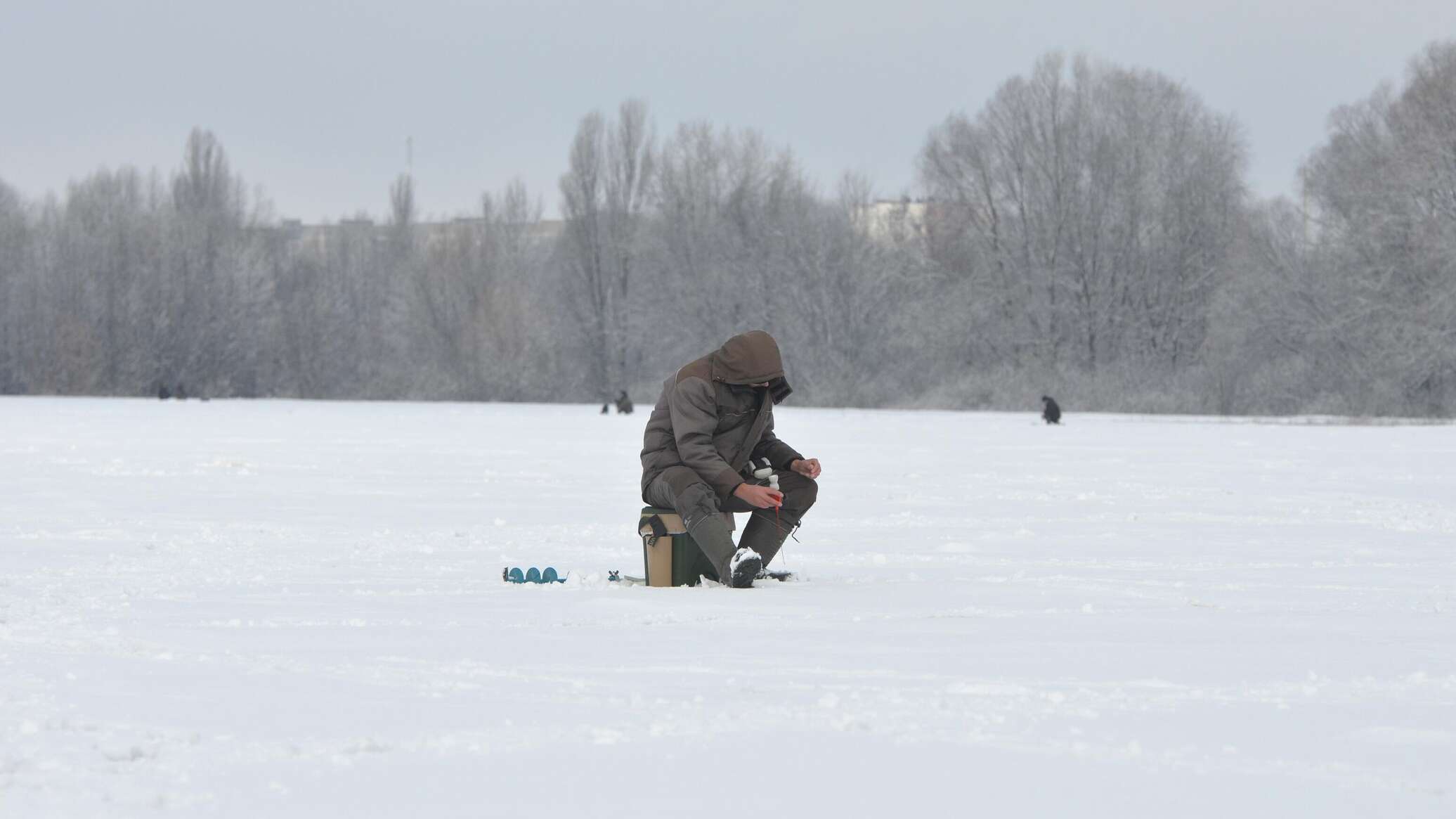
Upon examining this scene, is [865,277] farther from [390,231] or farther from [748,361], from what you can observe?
[748,361]

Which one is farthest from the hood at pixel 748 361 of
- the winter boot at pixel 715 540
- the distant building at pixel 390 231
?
the distant building at pixel 390 231

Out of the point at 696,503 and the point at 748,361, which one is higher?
the point at 748,361

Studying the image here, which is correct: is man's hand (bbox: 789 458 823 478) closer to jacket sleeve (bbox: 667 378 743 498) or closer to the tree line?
jacket sleeve (bbox: 667 378 743 498)

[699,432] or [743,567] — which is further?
[743,567]

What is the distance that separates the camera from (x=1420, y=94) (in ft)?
135

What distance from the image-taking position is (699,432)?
7012 millimetres

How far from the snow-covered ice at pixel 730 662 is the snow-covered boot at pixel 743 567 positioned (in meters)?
0.09

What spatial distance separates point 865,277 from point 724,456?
158 ft

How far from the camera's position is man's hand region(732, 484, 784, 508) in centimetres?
694

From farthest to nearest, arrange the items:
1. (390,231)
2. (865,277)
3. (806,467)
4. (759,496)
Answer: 1. (390,231)
2. (865,277)
3. (806,467)
4. (759,496)

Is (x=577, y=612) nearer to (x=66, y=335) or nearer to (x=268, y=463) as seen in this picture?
(x=268, y=463)

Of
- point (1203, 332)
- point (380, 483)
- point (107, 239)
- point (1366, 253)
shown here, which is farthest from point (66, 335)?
point (380, 483)

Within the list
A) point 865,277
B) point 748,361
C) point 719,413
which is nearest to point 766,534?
point 719,413

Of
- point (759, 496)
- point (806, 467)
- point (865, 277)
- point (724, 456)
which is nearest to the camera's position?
point (759, 496)
